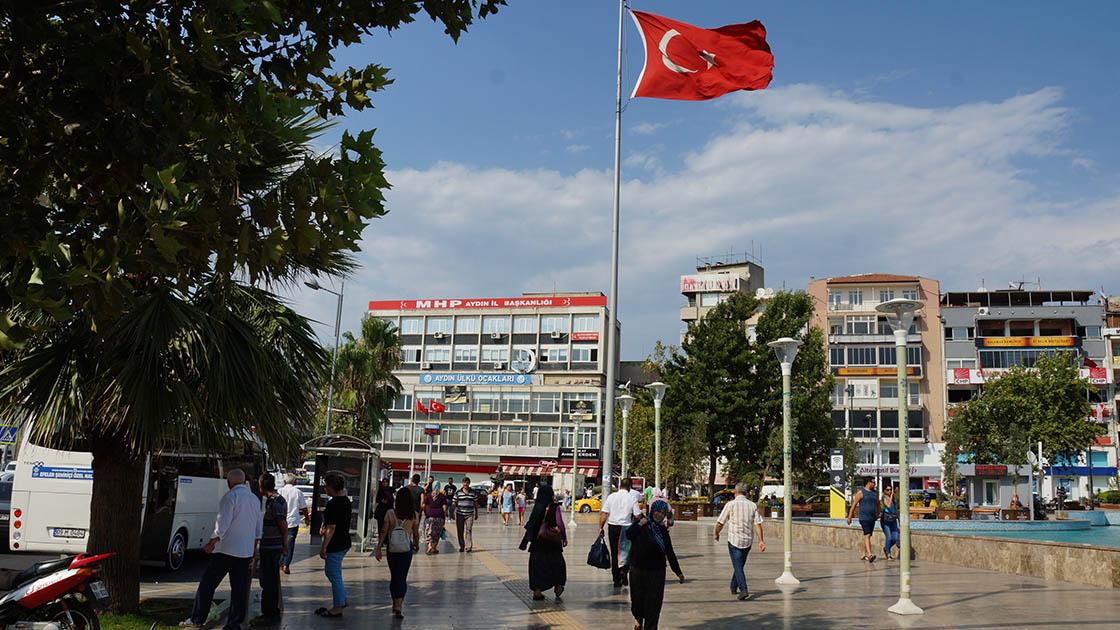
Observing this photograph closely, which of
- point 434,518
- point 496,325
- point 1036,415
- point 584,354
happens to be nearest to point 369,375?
point 434,518

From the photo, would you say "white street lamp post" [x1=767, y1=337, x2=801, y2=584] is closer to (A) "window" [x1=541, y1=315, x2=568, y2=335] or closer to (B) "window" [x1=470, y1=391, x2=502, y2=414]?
(A) "window" [x1=541, y1=315, x2=568, y2=335]

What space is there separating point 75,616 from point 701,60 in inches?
543

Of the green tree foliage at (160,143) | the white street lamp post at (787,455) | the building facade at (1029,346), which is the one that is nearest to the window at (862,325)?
the building facade at (1029,346)

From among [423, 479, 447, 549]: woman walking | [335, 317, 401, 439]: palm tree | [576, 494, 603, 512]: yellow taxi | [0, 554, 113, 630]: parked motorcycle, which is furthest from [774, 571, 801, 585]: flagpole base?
[576, 494, 603, 512]: yellow taxi

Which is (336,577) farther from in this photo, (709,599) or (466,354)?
(466,354)

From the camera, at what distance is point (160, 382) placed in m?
8.96

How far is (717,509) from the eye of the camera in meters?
46.5

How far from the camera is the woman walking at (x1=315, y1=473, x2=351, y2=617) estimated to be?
37.0 ft

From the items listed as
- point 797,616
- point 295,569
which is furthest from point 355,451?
point 797,616

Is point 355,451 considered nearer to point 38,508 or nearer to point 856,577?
point 38,508

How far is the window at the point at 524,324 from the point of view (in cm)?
8575

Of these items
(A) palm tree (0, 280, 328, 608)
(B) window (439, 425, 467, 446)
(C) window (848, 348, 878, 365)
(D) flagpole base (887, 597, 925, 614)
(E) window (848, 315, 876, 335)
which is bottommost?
(D) flagpole base (887, 597, 925, 614)

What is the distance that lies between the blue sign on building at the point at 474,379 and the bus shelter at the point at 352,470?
60864 millimetres

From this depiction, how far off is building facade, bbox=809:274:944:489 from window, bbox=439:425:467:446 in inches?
1250
